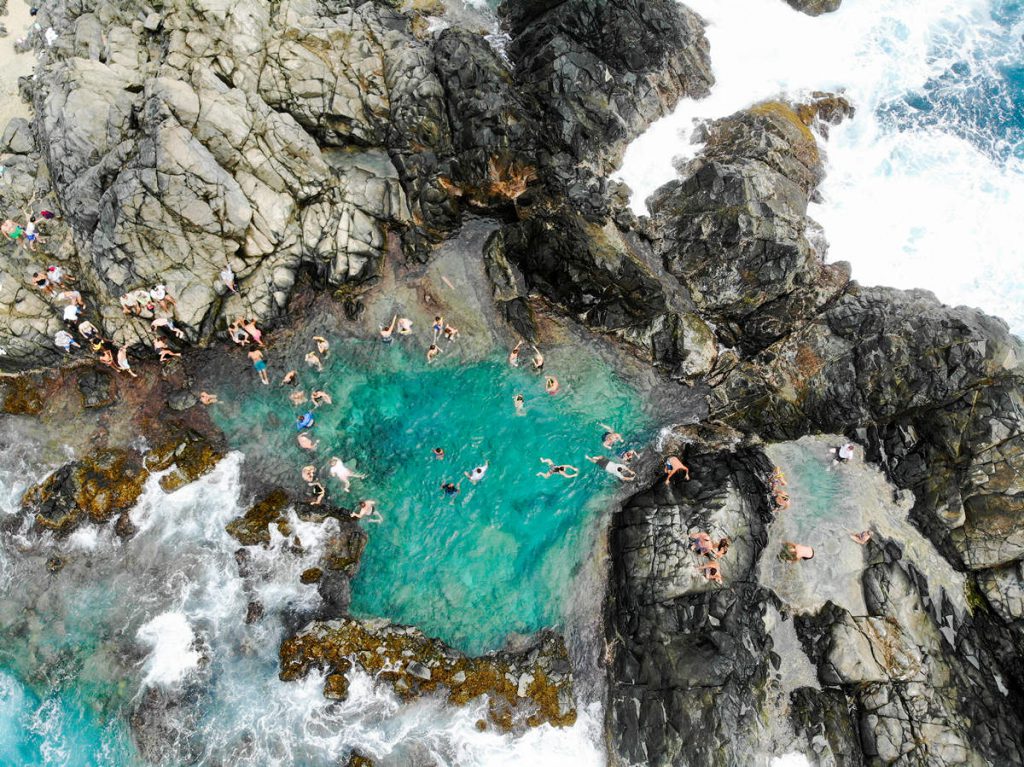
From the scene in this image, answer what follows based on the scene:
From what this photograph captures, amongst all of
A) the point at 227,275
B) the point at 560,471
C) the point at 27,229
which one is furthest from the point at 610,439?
the point at 27,229

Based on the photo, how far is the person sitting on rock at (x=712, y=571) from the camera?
22.9 metres

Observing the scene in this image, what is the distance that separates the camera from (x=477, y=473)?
2500cm

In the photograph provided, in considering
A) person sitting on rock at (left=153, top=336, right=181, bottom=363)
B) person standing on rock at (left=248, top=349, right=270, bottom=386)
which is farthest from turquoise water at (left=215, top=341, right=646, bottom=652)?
person sitting on rock at (left=153, top=336, right=181, bottom=363)

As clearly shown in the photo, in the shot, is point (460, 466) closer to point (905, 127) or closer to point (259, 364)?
point (259, 364)

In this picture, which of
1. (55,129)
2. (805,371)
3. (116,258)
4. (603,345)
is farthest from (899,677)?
(55,129)

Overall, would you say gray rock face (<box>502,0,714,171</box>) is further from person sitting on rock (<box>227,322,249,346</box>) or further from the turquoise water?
person sitting on rock (<box>227,322,249,346</box>)

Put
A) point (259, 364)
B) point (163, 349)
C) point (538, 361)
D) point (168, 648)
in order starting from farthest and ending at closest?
point (538, 361) < point (259, 364) < point (163, 349) < point (168, 648)

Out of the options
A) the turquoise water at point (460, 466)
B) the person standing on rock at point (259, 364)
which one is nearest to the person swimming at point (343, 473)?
→ the turquoise water at point (460, 466)

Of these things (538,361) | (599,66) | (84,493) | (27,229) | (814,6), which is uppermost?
(814,6)

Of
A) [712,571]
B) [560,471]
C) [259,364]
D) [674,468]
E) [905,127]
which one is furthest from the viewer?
[905,127]

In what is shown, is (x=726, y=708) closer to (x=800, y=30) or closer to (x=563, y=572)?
(x=563, y=572)

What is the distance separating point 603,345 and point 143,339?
21.2 metres

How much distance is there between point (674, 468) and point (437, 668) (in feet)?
43.4

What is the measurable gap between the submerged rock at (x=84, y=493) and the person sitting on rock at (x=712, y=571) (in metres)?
24.3
